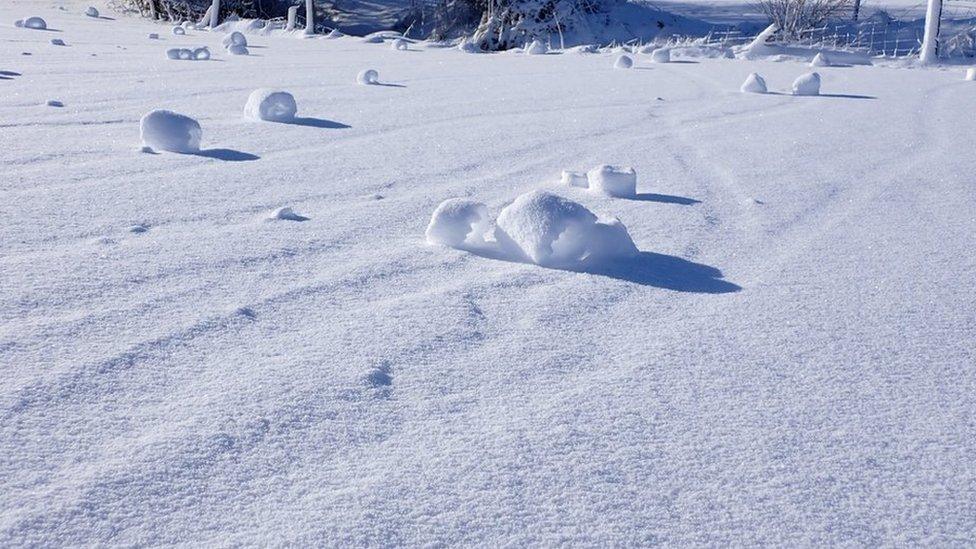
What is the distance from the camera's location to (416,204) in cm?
232

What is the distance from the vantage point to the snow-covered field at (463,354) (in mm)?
991

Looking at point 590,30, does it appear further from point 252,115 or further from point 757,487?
point 757,487

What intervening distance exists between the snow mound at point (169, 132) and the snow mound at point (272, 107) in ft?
2.23

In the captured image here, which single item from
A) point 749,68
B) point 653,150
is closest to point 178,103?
point 653,150

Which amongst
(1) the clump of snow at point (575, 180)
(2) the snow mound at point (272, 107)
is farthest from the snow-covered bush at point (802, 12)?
(1) the clump of snow at point (575, 180)

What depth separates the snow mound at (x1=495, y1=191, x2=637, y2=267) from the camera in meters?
1.80

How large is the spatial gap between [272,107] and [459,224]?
178 centimetres

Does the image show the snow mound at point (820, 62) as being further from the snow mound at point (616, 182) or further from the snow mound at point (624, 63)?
the snow mound at point (616, 182)

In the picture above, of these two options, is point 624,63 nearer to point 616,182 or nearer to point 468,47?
point 468,47

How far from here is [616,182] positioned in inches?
96.0

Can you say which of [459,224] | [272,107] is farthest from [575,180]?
[272,107]

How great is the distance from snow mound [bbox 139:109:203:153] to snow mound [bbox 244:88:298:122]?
0.68 m

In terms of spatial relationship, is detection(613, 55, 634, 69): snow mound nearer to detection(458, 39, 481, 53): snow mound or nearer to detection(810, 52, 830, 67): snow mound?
detection(810, 52, 830, 67): snow mound

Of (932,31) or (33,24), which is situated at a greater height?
(932,31)
